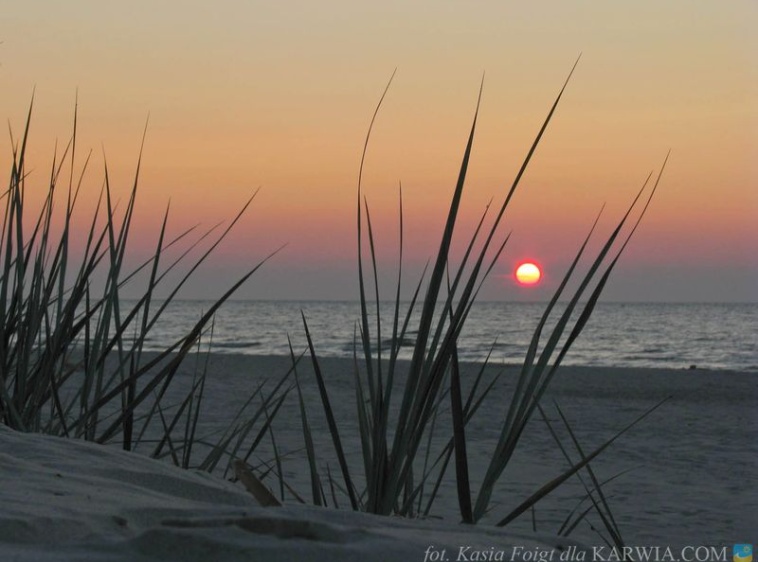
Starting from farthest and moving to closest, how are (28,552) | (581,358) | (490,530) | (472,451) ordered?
(581,358)
(472,451)
(490,530)
(28,552)

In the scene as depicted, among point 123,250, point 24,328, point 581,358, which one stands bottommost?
point 581,358

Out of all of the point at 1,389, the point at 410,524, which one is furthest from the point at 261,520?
the point at 1,389

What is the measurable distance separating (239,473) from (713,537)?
→ 2524 mm

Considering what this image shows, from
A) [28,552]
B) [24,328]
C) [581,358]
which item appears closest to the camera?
[28,552]

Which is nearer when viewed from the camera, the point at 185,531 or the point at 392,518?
the point at 185,531

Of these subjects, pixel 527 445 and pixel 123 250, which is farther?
pixel 527 445

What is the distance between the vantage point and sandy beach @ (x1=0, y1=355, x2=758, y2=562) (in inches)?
26.8

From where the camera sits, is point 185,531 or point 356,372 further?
point 356,372

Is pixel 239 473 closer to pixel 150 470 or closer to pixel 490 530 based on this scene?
pixel 150 470

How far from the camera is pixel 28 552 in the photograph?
650 mm

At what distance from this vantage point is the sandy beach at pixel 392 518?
0.68 m

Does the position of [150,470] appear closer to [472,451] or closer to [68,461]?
[68,461]

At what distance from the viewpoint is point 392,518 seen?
816 mm

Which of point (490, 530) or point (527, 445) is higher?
point (490, 530)
